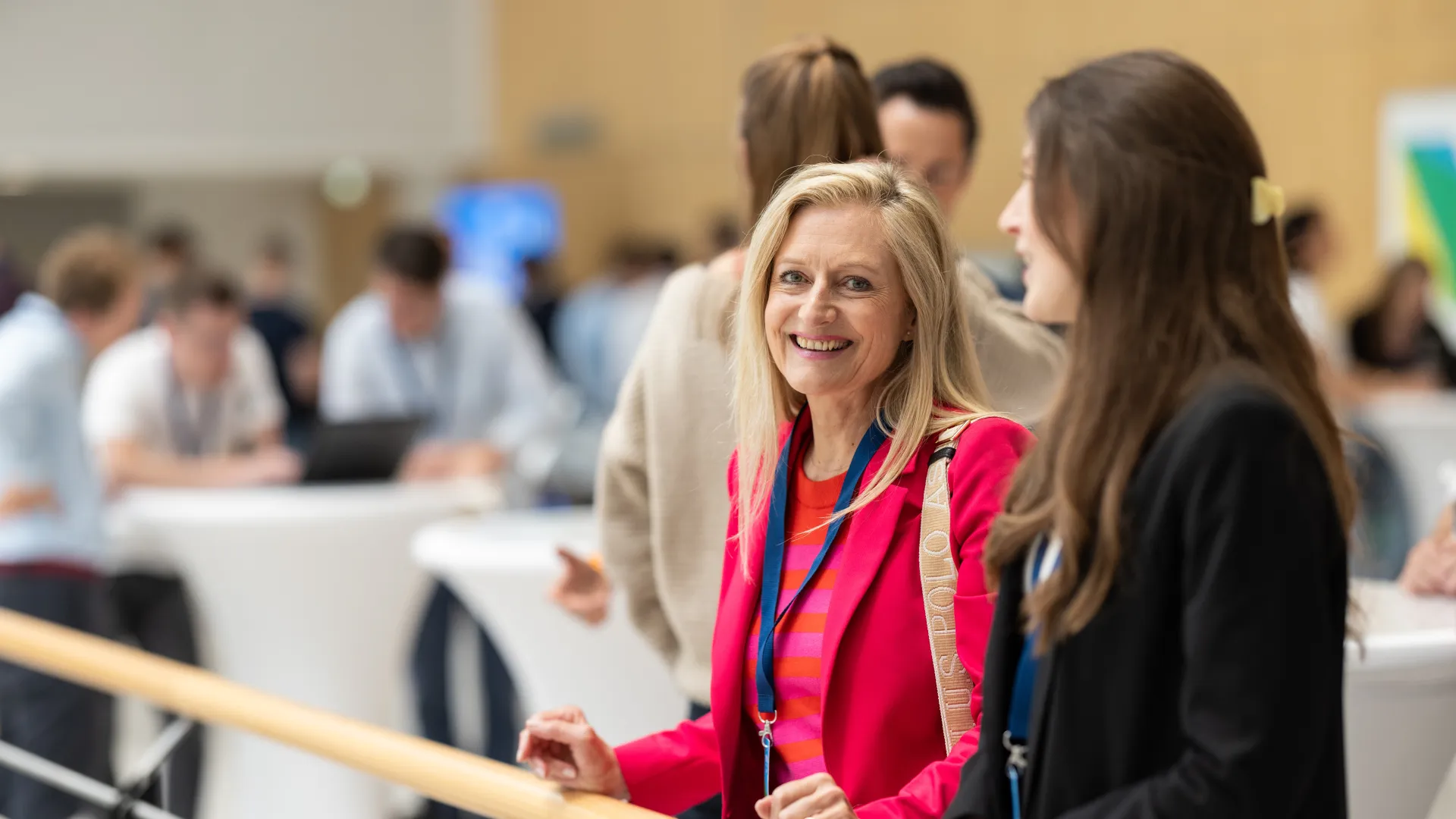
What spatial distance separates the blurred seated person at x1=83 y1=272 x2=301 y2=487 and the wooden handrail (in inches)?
75.9

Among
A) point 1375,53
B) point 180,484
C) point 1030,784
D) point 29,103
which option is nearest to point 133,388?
point 180,484

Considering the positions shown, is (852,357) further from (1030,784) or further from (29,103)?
(29,103)

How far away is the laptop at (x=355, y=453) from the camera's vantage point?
4.25m

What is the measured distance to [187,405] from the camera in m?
4.80

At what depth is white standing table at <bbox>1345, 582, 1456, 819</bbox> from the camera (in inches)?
71.4

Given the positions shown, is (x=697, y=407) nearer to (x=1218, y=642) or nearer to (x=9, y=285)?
(x=1218, y=642)

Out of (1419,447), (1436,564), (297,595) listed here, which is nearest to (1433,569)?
(1436,564)

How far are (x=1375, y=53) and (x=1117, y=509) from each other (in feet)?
27.9

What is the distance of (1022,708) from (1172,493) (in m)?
0.23

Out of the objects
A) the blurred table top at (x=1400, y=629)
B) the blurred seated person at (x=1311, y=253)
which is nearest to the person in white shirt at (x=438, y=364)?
the blurred seated person at (x=1311, y=253)

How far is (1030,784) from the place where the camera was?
3.96 feet

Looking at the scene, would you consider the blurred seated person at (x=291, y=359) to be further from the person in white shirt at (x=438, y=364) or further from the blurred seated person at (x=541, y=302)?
the person in white shirt at (x=438, y=364)

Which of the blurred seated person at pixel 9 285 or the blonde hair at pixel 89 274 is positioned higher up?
the blonde hair at pixel 89 274

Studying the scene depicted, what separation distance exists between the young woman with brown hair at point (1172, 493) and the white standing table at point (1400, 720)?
2.28ft
